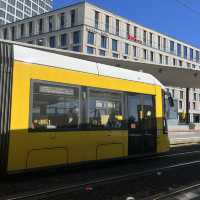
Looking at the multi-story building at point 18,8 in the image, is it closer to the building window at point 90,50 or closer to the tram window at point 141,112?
the building window at point 90,50

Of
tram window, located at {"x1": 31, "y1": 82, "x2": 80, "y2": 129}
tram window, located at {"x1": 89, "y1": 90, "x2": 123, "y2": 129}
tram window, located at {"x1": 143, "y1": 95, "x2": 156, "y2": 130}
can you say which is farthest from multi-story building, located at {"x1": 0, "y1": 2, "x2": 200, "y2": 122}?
tram window, located at {"x1": 31, "y1": 82, "x2": 80, "y2": 129}

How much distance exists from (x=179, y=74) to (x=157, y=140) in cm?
2766

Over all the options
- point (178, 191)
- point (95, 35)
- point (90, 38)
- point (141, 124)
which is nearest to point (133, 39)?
point (95, 35)

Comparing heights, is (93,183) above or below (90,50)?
below

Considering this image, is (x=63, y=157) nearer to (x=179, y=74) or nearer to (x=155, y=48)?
(x=179, y=74)

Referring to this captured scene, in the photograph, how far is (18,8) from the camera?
126m

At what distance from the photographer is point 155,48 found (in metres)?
Answer: 85.2

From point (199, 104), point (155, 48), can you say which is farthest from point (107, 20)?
point (199, 104)

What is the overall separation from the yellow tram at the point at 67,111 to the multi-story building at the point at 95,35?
5855 centimetres

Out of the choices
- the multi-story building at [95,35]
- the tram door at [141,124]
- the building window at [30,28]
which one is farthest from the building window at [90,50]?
the tram door at [141,124]

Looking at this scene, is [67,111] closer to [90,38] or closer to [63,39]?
[90,38]

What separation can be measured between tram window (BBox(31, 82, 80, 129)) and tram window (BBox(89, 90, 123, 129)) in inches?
21.9

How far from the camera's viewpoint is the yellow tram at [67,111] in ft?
29.0

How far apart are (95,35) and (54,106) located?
63.1 meters
